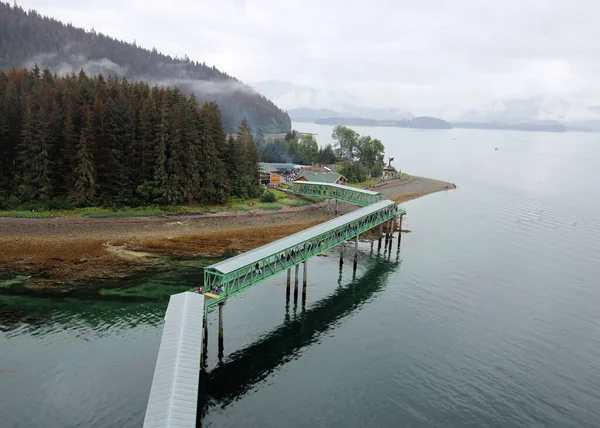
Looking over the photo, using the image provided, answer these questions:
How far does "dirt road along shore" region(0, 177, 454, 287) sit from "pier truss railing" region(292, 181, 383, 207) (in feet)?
23.0

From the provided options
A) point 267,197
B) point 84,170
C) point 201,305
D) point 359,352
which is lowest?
point 359,352

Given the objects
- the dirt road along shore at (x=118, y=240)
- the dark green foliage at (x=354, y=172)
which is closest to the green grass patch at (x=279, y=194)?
the dirt road along shore at (x=118, y=240)

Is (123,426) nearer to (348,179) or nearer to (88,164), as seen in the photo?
(88,164)

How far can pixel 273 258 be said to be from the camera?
137ft

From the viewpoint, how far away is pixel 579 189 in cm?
13675

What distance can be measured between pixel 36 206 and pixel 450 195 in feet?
321

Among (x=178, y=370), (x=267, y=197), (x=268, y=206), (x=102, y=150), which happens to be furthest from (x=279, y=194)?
(x=178, y=370)

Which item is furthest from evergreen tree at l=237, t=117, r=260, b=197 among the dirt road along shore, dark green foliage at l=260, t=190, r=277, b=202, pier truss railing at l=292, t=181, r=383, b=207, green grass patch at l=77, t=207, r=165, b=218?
green grass patch at l=77, t=207, r=165, b=218

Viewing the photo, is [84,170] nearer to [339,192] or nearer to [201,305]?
[339,192]

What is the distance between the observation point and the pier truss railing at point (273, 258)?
35.8 m

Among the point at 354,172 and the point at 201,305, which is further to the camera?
the point at 354,172

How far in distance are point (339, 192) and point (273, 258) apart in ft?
142

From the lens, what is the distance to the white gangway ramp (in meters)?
21.6

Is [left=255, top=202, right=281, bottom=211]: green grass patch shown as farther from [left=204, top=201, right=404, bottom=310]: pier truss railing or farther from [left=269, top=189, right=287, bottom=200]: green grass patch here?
[left=204, top=201, right=404, bottom=310]: pier truss railing
